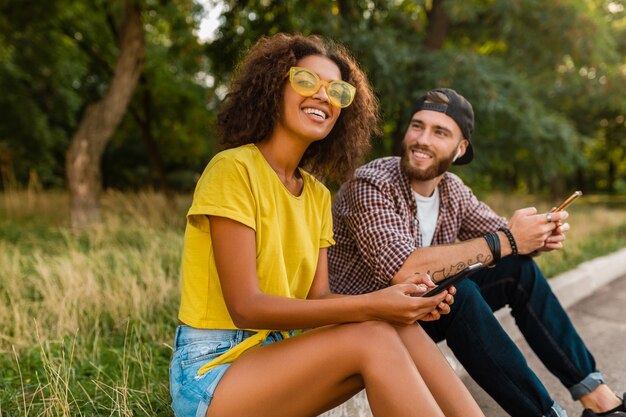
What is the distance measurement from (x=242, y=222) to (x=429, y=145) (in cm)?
139

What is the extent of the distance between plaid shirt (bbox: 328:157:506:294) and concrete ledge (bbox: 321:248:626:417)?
0.72 m

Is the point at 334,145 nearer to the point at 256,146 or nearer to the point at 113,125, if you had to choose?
the point at 256,146

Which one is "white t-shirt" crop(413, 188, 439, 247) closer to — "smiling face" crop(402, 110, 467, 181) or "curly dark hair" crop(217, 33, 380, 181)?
"smiling face" crop(402, 110, 467, 181)

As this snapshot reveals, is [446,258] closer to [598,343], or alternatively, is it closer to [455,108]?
[455,108]

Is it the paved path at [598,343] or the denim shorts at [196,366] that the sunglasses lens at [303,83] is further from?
the paved path at [598,343]

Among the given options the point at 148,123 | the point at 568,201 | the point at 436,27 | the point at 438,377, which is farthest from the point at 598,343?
the point at 148,123

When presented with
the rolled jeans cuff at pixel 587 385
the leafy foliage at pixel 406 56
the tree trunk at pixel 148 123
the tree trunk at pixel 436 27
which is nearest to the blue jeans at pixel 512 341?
the rolled jeans cuff at pixel 587 385

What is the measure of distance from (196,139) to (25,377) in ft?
31.4

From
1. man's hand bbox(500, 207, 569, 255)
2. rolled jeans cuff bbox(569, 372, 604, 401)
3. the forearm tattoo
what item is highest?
man's hand bbox(500, 207, 569, 255)

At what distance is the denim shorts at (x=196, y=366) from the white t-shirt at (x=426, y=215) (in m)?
1.30

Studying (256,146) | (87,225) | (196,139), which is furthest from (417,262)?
(196,139)

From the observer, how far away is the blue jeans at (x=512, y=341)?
7.09 feet

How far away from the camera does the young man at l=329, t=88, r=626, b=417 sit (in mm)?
2184

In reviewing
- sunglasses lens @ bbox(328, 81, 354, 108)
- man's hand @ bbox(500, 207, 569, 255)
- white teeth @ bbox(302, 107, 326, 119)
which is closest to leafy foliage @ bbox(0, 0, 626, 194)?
man's hand @ bbox(500, 207, 569, 255)
